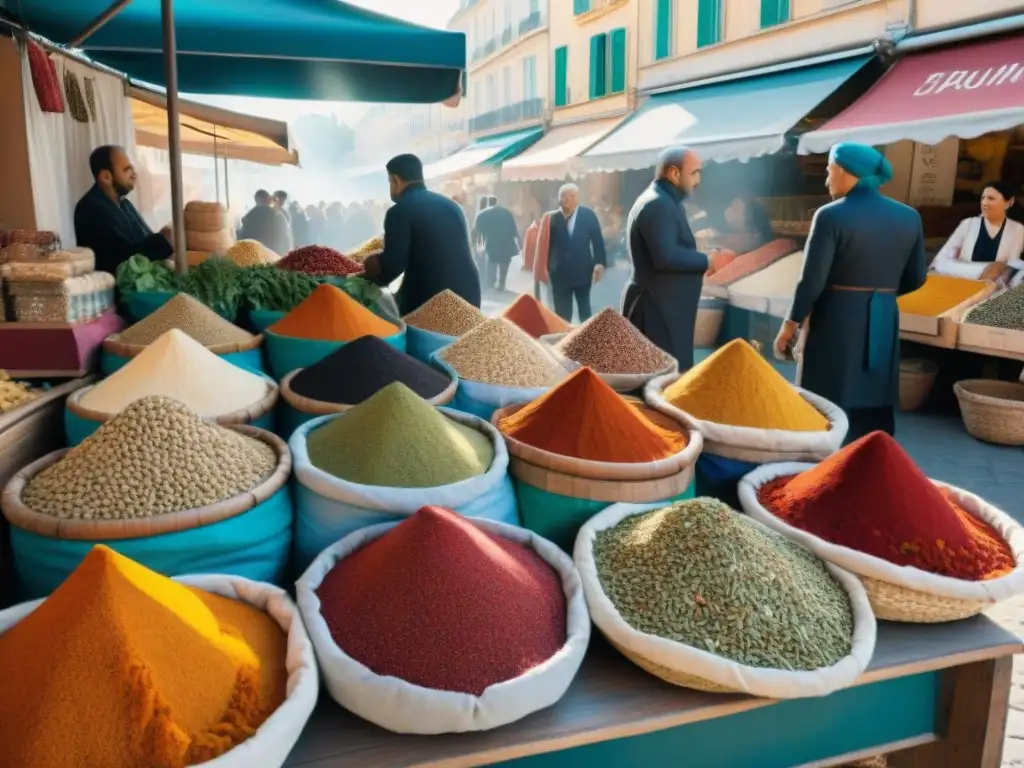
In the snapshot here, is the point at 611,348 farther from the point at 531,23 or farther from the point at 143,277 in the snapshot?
the point at 531,23

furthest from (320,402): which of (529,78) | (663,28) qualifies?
(529,78)

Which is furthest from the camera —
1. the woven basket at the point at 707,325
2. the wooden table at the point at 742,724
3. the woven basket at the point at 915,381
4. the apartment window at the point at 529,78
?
the apartment window at the point at 529,78

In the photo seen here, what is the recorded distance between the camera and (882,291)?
8.38 ft

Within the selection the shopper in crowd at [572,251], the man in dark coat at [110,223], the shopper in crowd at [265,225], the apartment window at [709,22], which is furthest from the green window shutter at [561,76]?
the man in dark coat at [110,223]

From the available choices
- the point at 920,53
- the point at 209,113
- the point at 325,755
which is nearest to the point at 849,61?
the point at 920,53

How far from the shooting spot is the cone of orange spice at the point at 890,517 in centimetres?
115

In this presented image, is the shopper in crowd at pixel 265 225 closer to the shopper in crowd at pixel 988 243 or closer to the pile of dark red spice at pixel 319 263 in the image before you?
the pile of dark red spice at pixel 319 263

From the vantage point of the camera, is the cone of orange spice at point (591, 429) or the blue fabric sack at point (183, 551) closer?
the blue fabric sack at point (183, 551)

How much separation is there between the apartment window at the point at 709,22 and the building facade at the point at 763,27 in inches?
0.4

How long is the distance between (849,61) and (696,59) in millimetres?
2969

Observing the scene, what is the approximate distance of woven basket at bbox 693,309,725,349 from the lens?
17.7 feet

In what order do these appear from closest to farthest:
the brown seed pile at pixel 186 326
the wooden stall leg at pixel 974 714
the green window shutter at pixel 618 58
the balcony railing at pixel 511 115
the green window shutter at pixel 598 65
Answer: the wooden stall leg at pixel 974 714 < the brown seed pile at pixel 186 326 < the green window shutter at pixel 618 58 < the green window shutter at pixel 598 65 < the balcony railing at pixel 511 115

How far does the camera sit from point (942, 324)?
381cm

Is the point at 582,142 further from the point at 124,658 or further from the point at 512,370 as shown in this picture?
the point at 124,658
